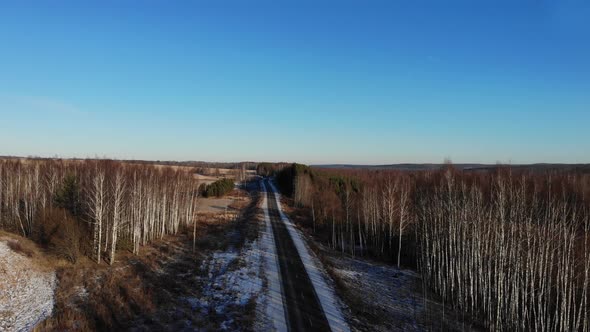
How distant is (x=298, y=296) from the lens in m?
24.9

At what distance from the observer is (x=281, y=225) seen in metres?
57.2

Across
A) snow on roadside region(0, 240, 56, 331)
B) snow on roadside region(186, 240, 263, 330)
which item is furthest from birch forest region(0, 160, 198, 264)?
snow on roadside region(186, 240, 263, 330)

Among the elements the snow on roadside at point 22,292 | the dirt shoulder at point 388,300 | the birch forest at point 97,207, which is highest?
the birch forest at point 97,207

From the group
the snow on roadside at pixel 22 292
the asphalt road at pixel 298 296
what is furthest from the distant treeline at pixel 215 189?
the snow on roadside at pixel 22 292

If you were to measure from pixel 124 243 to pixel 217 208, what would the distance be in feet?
148

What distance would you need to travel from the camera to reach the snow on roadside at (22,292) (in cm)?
2139

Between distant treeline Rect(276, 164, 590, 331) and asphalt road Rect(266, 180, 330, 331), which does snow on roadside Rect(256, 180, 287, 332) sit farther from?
distant treeline Rect(276, 164, 590, 331)

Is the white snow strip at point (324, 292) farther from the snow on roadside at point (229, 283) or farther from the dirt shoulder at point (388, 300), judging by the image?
the snow on roadside at point (229, 283)

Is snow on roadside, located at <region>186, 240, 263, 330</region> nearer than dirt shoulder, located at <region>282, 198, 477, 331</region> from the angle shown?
Yes

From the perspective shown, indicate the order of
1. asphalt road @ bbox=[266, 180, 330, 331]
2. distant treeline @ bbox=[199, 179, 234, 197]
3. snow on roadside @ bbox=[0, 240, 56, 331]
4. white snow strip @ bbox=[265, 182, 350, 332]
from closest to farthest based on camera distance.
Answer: asphalt road @ bbox=[266, 180, 330, 331], white snow strip @ bbox=[265, 182, 350, 332], snow on roadside @ bbox=[0, 240, 56, 331], distant treeline @ bbox=[199, 179, 234, 197]

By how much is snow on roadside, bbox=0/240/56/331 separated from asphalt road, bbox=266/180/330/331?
15971 mm

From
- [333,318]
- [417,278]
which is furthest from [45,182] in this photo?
[417,278]

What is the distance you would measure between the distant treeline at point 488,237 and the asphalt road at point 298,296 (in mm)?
12019

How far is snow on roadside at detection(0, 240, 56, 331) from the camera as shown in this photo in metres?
21.4
